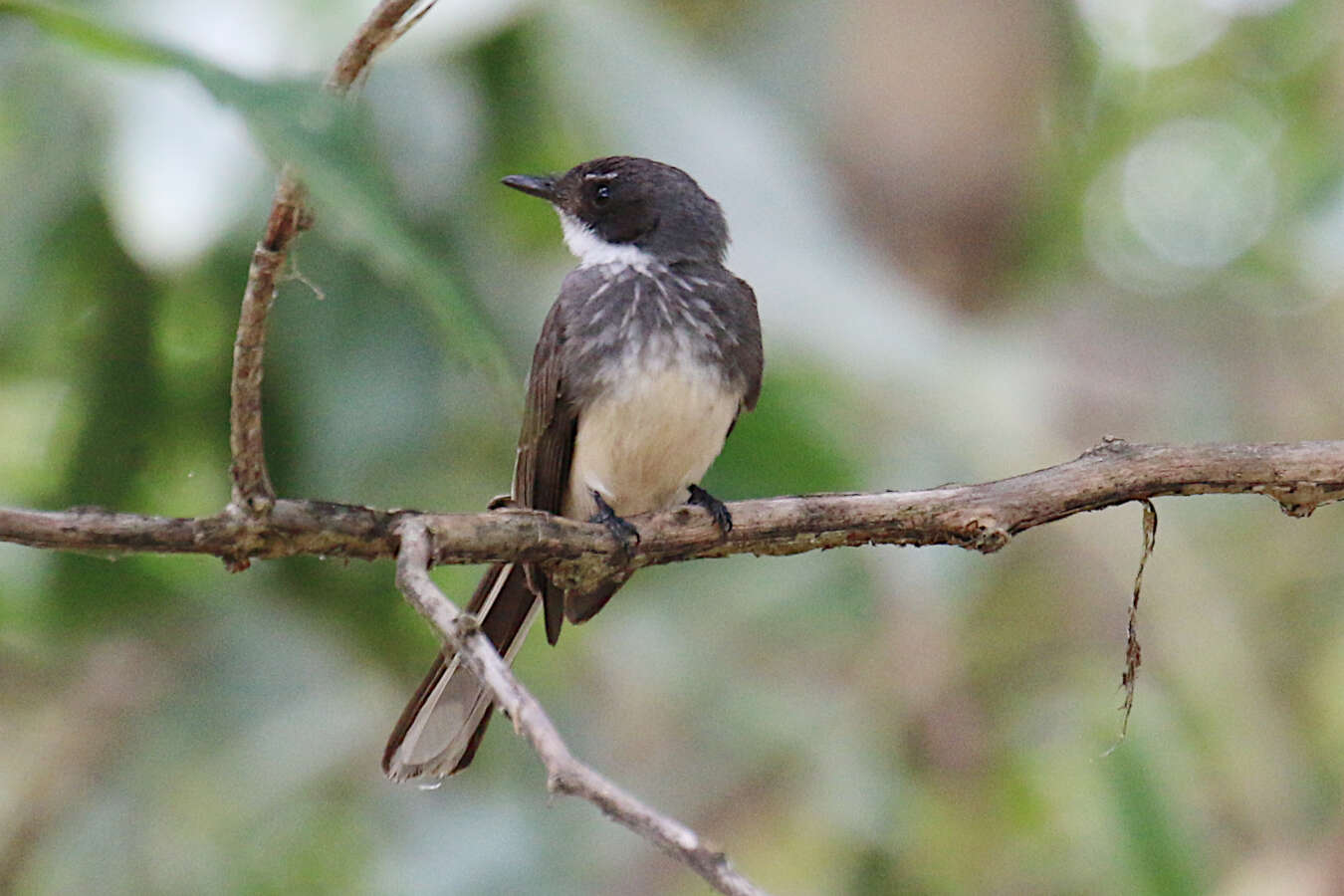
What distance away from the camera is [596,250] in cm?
390

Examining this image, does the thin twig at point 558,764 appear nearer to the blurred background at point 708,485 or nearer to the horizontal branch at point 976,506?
the horizontal branch at point 976,506

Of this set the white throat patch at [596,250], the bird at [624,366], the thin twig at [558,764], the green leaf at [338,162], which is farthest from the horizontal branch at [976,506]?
the white throat patch at [596,250]

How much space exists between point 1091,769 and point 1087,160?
6.54m

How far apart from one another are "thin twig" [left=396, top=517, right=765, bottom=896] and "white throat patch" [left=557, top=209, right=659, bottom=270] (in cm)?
204

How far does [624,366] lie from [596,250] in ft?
1.46

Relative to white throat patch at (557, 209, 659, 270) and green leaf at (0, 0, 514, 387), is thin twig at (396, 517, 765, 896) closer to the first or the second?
green leaf at (0, 0, 514, 387)

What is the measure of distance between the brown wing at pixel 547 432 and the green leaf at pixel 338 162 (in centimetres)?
144

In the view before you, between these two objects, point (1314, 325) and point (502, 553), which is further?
point (1314, 325)

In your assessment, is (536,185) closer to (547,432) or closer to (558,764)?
(547,432)

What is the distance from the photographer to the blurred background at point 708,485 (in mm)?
4426

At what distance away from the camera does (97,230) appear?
459cm

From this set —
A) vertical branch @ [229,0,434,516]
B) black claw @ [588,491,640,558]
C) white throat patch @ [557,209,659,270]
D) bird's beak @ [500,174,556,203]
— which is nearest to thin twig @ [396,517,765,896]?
vertical branch @ [229,0,434,516]

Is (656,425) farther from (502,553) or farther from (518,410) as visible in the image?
(518,410)

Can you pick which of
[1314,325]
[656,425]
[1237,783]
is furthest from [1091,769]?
[1314,325]
